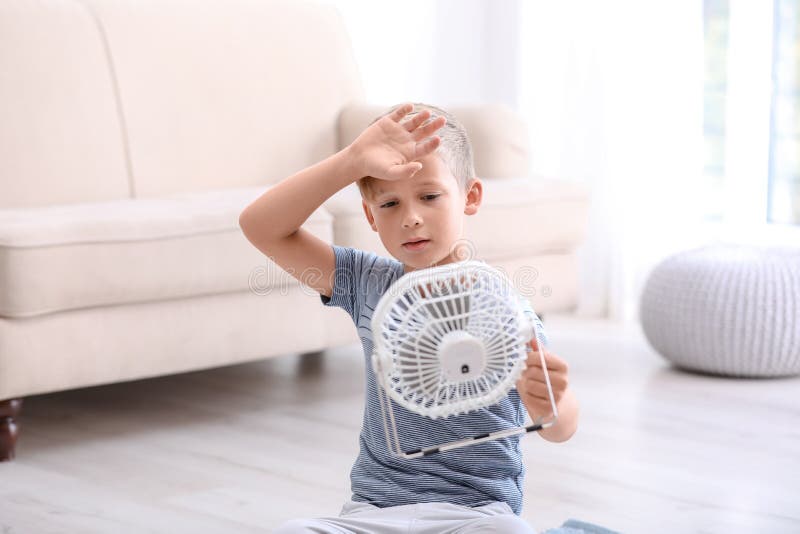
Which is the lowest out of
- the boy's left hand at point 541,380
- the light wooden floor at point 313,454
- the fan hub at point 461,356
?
the light wooden floor at point 313,454

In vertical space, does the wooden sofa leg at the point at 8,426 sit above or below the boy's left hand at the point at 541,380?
below

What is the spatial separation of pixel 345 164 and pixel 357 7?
2641 mm

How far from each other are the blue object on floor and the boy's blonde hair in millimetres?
588

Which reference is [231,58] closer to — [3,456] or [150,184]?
[150,184]

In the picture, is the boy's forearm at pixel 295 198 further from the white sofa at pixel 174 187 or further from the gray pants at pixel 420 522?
the white sofa at pixel 174 187

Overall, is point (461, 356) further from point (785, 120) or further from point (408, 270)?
point (785, 120)

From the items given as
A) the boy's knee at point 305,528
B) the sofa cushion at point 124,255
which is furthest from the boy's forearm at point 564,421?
the sofa cushion at point 124,255

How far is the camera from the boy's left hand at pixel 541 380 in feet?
3.84

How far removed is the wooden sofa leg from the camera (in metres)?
2.09

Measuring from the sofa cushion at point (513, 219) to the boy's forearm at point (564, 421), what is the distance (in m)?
1.32

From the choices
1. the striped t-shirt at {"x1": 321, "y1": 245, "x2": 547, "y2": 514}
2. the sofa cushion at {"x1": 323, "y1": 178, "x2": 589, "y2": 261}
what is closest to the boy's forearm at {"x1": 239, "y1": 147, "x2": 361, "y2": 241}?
the striped t-shirt at {"x1": 321, "y1": 245, "x2": 547, "y2": 514}

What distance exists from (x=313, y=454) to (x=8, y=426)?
0.54 meters

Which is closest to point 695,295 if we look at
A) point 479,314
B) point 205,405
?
point 205,405

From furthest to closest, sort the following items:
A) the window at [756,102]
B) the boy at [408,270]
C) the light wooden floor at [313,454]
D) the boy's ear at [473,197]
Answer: the window at [756,102] → the light wooden floor at [313,454] → the boy's ear at [473,197] → the boy at [408,270]
